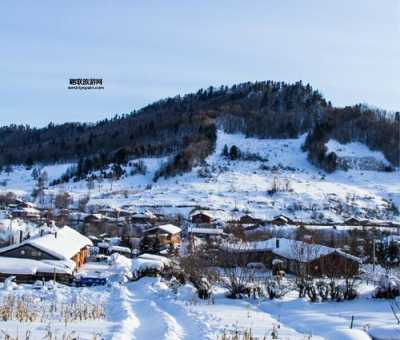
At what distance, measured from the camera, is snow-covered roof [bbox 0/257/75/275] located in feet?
104

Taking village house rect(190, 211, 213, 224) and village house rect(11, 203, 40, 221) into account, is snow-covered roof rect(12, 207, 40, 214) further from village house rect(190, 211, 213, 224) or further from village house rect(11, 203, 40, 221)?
village house rect(190, 211, 213, 224)

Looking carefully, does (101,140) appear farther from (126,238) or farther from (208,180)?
(126,238)

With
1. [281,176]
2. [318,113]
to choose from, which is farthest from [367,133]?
[281,176]

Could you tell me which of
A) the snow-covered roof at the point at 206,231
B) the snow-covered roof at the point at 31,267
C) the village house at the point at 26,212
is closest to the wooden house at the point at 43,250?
the snow-covered roof at the point at 31,267

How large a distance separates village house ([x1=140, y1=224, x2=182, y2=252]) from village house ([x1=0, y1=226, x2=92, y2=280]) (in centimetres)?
798

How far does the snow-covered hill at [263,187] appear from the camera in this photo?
265ft

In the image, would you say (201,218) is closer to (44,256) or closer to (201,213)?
(201,213)

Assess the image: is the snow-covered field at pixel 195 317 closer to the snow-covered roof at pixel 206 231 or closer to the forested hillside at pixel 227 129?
the snow-covered roof at pixel 206 231

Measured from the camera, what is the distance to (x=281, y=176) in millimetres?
103312

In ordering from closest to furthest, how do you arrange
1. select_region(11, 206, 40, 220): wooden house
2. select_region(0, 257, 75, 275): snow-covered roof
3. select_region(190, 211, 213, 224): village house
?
select_region(0, 257, 75, 275): snow-covered roof, select_region(190, 211, 213, 224): village house, select_region(11, 206, 40, 220): wooden house

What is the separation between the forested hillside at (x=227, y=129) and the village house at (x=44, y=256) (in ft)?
218

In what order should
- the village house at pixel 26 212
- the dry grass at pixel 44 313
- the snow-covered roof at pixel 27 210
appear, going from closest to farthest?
the dry grass at pixel 44 313, the village house at pixel 26 212, the snow-covered roof at pixel 27 210

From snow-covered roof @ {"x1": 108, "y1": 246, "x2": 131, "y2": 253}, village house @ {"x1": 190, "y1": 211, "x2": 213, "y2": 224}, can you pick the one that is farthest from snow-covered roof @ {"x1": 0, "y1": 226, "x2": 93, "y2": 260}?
village house @ {"x1": 190, "y1": 211, "x2": 213, "y2": 224}

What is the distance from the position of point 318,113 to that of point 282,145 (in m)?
19.5
